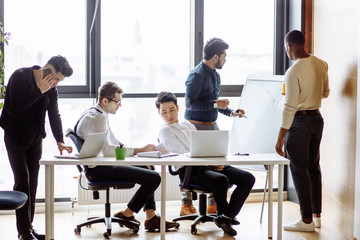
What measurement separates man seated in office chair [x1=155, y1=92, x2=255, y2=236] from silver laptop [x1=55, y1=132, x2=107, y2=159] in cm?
62

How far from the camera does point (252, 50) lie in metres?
5.99

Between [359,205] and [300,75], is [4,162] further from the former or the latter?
[359,205]

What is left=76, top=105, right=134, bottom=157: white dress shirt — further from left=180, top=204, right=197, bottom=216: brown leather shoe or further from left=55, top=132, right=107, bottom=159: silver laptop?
left=180, top=204, right=197, bottom=216: brown leather shoe

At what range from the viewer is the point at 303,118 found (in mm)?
4699

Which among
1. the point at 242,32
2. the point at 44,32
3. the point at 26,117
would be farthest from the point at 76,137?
the point at 242,32

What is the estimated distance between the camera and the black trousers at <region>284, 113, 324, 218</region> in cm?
471

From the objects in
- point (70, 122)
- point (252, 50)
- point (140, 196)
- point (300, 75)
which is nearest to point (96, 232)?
point (140, 196)

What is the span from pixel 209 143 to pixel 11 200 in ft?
4.83

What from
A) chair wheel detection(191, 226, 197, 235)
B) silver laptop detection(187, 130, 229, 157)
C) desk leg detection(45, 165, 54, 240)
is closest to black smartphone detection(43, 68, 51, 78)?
desk leg detection(45, 165, 54, 240)

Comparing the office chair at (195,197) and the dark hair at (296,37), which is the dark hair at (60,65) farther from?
the dark hair at (296,37)

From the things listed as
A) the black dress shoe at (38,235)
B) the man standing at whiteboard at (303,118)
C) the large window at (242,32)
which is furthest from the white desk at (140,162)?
the large window at (242,32)

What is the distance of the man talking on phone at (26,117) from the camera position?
167 inches

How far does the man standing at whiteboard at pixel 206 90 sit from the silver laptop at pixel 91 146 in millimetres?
1039

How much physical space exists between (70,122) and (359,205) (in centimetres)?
275
